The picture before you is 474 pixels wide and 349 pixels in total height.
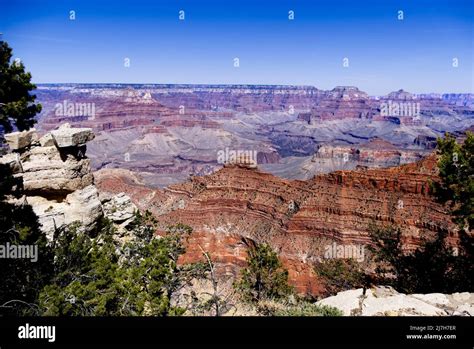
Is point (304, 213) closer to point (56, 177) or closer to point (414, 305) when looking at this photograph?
point (56, 177)

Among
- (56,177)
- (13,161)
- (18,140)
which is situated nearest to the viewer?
(13,161)

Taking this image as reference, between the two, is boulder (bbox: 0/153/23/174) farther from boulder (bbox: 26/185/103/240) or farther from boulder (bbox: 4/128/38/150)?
Answer: boulder (bbox: 26/185/103/240)

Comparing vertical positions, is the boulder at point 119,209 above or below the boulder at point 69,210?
below

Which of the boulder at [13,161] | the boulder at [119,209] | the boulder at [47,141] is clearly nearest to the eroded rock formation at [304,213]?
the boulder at [119,209]

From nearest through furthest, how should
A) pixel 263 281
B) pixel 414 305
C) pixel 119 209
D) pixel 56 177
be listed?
pixel 414 305 → pixel 56 177 → pixel 263 281 → pixel 119 209

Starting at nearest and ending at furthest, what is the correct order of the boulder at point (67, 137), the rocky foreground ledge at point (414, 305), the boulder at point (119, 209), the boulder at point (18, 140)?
1. the rocky foreground ledge at point (414, 305)
2. the boulder at point (18, 140)
3. the boulder at point (67, 137)
4. the boulder at point (119, 209)

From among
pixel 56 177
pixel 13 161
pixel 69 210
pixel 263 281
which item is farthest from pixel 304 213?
pixel 13 161

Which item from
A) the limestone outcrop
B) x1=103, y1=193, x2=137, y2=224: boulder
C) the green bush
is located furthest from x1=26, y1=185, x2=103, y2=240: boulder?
the green bush

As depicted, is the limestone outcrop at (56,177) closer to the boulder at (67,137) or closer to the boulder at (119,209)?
the boulder at (67,137)
